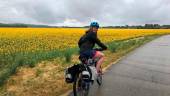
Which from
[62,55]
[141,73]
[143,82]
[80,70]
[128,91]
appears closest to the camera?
[80,70]

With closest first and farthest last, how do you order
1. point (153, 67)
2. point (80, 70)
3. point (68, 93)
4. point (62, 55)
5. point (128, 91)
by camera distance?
point (80, 70) < point (68, 93) < point (128, 91) < point (153, 67) < point (62, 55)

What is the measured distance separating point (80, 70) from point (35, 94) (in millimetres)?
1626

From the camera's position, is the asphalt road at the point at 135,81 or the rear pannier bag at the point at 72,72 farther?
the asphalt road at the point at 135,81

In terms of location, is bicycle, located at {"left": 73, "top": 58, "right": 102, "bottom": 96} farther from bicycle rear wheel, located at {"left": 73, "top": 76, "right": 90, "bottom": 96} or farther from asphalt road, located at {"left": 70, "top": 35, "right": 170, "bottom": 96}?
asphalt road, located at {"left": 70, "top": 35, "right": 170, "bottom": 96}

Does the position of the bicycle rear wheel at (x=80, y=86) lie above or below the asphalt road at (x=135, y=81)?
above

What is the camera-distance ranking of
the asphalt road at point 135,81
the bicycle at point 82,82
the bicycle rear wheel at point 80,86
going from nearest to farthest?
the bicycle at point 82,82
the bicycle rear wheel at point 80,86
the asphalt road at point 135,81

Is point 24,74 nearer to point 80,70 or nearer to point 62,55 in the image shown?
point 80,70

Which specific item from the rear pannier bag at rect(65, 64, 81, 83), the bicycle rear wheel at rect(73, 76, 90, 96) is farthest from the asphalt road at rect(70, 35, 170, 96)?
the rear pannier bag at rect(65, 64, 81, 83)

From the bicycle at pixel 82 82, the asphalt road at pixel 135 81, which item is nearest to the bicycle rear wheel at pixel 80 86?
the bicycle at pixel 82 82

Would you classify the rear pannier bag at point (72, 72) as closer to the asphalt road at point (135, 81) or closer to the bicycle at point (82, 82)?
the bicycle at point (82, 82)

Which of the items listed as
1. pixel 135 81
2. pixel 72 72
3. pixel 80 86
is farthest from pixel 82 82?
pixel 135 81

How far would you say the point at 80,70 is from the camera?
7.29 m

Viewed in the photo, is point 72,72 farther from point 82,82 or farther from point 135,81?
point 135,81

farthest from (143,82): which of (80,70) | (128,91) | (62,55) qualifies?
(62,55)
